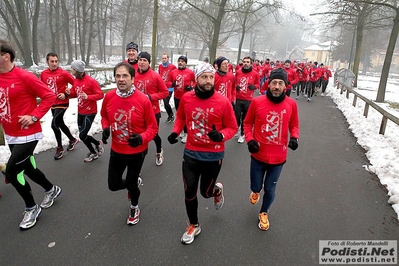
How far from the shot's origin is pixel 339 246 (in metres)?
Answer: 3.21

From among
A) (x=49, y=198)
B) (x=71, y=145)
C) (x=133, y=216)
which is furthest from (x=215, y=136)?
(x=71, y=145)

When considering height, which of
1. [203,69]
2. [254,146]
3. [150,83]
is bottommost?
[254,146]

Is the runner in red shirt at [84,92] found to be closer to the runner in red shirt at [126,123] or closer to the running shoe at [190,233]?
the runner in red shirt at [126,123]

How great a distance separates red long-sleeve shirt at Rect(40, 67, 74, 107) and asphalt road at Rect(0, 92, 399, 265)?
3.93ft

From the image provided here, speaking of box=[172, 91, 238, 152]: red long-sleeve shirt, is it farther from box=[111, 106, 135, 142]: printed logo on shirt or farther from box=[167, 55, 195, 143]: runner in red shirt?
box=[167, 55, 195, 143]: runner in red shirt

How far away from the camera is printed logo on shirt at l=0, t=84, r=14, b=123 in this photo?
305 centimetres

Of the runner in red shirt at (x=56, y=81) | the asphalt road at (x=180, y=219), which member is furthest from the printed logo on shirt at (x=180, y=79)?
the runner in red shirt at (x=56, y=81)

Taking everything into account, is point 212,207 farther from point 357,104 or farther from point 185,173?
point 357,104

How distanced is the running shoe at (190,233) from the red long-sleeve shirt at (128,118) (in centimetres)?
109

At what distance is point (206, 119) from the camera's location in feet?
9.78

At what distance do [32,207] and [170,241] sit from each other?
70.9 inches

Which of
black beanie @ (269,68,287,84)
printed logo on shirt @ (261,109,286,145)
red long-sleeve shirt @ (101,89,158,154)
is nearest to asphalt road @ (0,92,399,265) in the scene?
red long-sleeve shirt @ (101,89,158,154)

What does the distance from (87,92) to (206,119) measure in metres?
3.09

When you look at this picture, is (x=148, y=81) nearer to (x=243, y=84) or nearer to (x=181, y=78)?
(x=181, y=78)
